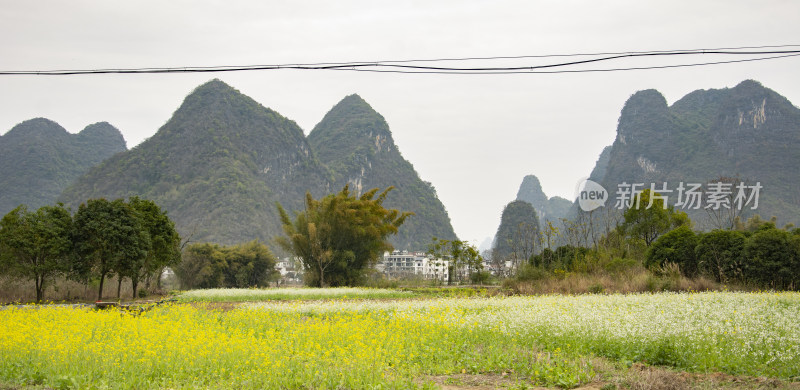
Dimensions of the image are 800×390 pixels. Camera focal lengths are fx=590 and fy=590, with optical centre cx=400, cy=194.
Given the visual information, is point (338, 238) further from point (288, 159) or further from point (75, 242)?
point (288, 159)

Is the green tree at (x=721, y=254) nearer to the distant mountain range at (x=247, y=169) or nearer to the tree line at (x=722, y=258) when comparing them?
the tree line at (x=722, y=258)

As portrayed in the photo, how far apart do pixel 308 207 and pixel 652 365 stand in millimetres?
27657

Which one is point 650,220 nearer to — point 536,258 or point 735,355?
point 536,258

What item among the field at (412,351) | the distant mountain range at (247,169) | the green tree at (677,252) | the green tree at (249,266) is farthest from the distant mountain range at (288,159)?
the field at (412,351)

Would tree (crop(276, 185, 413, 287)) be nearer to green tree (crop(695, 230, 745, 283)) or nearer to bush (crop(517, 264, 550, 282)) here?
bush (crop(517, 264, 550, 282))

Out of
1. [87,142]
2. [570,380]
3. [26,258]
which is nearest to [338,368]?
[570,380]

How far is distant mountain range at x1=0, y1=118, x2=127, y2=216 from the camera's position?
11462 cm

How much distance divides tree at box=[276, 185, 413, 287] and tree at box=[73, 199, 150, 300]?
9136 millimetres

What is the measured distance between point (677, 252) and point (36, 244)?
22635 mm

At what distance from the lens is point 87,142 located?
5866 inches

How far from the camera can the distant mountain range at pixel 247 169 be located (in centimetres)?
9612

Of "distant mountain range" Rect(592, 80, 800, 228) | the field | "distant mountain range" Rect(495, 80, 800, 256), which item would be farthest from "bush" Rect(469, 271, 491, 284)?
"distant mountain range" Rect(495, 80, 800, 256)

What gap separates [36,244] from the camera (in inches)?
806

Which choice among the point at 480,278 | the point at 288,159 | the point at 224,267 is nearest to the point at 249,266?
the point at 224,267
